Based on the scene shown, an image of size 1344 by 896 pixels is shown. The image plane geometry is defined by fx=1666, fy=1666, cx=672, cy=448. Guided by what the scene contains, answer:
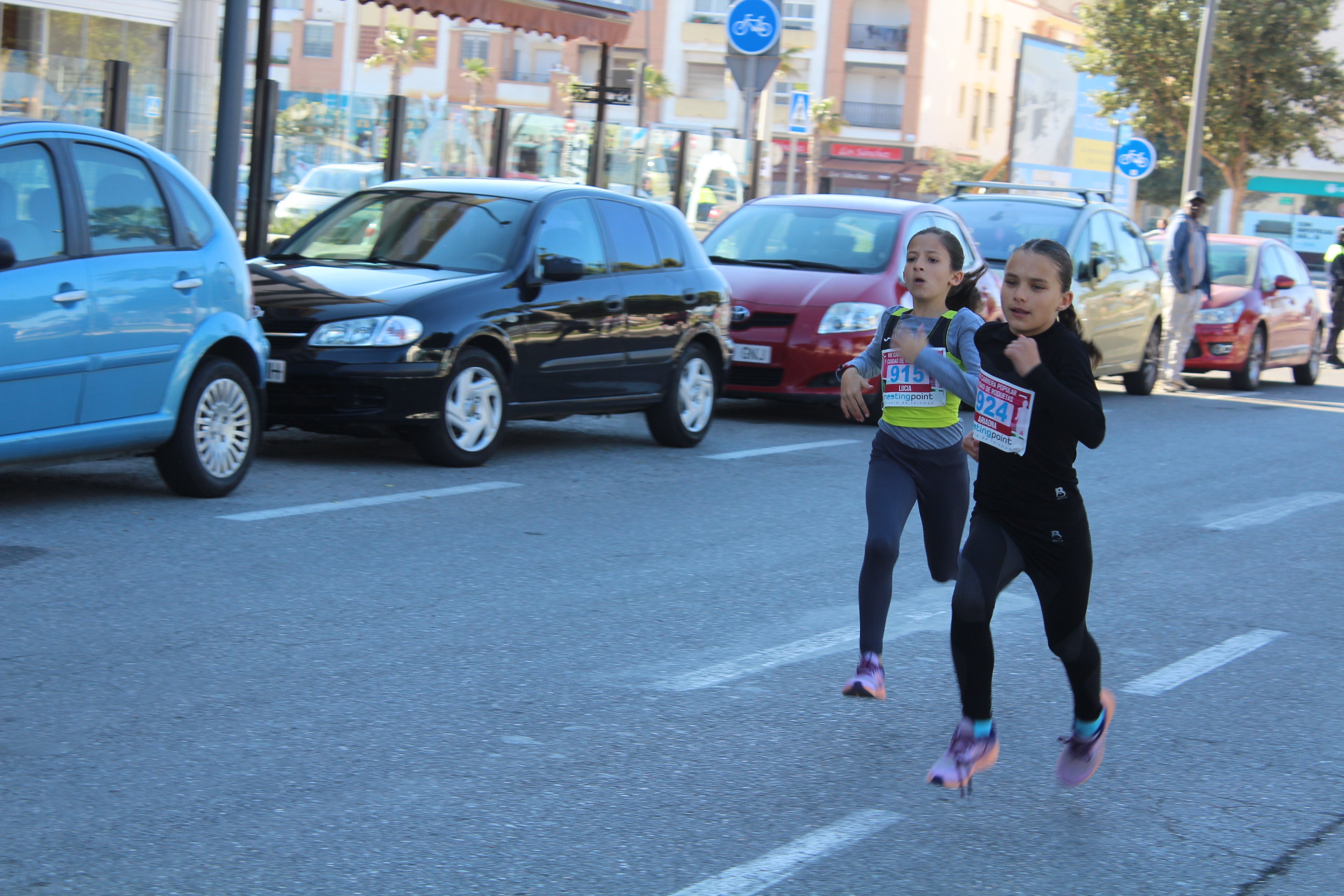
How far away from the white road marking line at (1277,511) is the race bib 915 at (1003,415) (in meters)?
5.11

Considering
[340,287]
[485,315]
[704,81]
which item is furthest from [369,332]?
[704,81]

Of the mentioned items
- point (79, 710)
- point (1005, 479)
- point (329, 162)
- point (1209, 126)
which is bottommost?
point (79, 710)

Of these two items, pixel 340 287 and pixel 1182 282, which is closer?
pixel 340 287

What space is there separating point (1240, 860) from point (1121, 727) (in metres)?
1.13

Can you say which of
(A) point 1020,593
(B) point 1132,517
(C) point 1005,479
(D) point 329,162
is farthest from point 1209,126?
(C) point 1005,479

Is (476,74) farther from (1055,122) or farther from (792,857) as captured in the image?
(792,857)

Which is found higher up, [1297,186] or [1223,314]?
[1297,186]

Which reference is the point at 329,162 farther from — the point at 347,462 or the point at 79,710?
the point at 79,710

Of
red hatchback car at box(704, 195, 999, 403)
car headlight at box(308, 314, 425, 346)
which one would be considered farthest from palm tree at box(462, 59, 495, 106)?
car headlight at box(308, 314, 425, 346)

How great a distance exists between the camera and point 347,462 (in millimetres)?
9477

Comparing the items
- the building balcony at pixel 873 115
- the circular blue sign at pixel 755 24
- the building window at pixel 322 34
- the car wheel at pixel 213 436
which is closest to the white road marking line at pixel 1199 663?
the car wheel at pixel 213 436

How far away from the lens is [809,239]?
1362 cm

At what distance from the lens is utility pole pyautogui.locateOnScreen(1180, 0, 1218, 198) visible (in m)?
25.1

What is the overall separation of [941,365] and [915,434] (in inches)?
17.6
